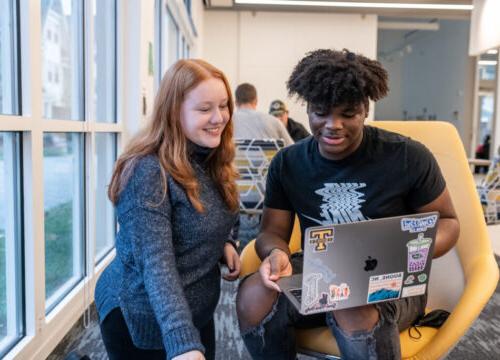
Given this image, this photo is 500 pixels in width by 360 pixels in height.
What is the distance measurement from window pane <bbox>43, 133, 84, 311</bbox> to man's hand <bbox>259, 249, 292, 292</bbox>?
1.03m

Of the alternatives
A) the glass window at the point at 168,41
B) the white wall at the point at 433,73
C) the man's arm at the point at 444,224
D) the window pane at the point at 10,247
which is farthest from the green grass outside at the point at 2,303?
the white wall at the point at 433,73

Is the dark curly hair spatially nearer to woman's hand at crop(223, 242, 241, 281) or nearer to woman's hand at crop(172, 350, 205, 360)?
woman's hand at crop(223, 242, 241, 281)

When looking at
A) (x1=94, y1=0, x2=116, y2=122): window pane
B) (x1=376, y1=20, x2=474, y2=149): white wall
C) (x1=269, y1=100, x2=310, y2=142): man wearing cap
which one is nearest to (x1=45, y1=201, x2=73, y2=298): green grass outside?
(x1=94, y1=0, x2=116, y2=122): window pane

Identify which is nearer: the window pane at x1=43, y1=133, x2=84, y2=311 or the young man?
the young man

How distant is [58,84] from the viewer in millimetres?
1936

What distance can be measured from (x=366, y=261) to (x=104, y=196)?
6.17ft

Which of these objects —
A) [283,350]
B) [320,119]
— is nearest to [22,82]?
[320,119]

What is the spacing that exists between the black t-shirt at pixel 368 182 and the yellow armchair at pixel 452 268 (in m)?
0.20

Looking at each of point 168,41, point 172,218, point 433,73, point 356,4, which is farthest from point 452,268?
point 433,73

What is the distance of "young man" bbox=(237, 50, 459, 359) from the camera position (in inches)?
43.2

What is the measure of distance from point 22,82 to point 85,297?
97cm

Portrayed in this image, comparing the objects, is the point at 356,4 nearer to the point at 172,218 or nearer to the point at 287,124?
the point at 287,124

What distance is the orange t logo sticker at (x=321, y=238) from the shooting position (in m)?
0.86

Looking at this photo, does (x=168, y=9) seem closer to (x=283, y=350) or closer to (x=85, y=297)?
(x=85, y=297)
